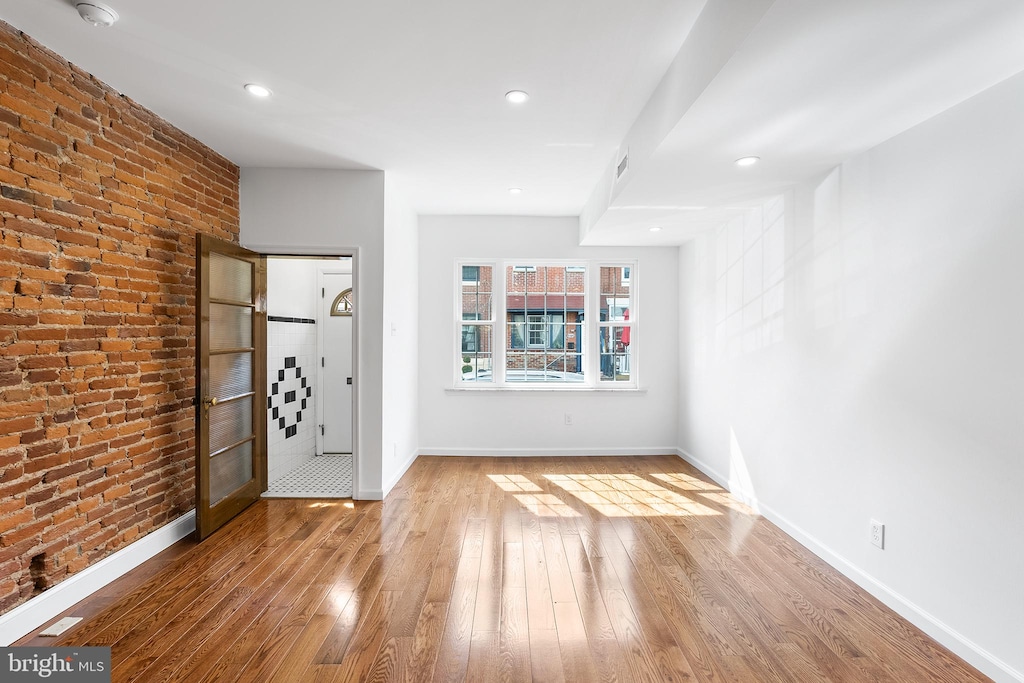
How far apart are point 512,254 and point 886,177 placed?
11.5 ft

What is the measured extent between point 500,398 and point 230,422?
268cm

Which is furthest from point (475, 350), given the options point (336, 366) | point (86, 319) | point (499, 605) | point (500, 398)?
point (86, 319)

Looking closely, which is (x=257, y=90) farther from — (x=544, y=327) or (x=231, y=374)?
(x=544, y=327)

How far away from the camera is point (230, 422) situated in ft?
11.7

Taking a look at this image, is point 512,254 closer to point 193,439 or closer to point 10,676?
point 193,439

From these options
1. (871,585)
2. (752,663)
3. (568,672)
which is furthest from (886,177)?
(568,672)

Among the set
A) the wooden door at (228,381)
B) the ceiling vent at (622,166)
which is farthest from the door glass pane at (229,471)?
the ceiling vent at (622,166)

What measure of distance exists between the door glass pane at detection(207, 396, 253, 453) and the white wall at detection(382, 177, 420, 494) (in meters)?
1.03

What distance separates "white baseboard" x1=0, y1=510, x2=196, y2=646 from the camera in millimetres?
2135

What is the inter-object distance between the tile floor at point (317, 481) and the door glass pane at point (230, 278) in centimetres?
165

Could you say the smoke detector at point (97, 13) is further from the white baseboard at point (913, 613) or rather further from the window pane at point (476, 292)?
the white baseboard at point (913, 613)

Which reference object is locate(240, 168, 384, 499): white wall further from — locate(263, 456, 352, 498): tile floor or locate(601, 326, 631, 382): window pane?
locate(601, 326, 631, 382): window pane

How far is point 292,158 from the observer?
370 centimetres

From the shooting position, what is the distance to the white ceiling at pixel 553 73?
1.68 metres
